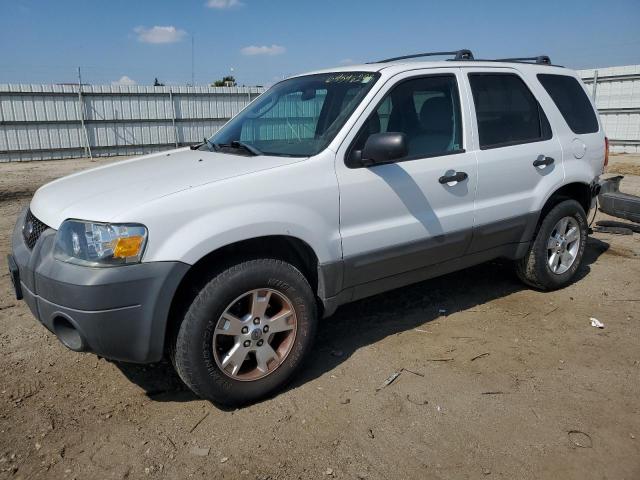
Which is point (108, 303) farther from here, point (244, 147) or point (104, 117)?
point (104, 117)

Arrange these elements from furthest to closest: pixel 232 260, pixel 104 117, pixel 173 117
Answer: pixel 173 117 → pixel 104 117 → pixel 232 260

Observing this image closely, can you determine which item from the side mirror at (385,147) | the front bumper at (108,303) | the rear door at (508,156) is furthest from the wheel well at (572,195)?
the front bumper at (108,303)

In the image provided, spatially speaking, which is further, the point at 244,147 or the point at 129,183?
the point at 244,147

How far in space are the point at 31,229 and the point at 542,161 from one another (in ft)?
12.2

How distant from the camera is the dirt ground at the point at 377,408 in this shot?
2.60 m

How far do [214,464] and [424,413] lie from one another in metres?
1.18

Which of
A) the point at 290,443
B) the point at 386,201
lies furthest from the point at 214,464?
the point at 386,201

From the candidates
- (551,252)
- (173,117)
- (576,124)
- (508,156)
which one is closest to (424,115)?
(508,156)

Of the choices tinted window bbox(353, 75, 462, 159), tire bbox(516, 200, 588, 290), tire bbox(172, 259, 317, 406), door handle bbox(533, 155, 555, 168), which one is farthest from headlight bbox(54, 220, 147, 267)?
tire bbox(516, 200, 588, 290)

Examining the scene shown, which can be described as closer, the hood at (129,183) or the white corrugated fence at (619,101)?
the hood at (129,183)

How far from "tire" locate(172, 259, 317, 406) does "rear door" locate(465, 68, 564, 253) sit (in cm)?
163

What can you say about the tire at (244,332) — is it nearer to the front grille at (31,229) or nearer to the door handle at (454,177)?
the front grille at (31,229)

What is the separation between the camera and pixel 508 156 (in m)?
4.07

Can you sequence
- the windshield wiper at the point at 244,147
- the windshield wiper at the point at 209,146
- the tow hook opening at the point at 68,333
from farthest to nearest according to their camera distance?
1. the windshield wiper at the point at 209,146
2. the windshield wiper at the point at 244,147
3. the tow hook opening at the point at 68,333
